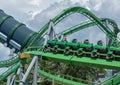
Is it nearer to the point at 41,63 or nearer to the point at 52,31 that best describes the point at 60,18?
the point at 52,31

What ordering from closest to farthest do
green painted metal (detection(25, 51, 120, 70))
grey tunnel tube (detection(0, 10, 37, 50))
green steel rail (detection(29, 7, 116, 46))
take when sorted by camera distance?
1. green painted metal (detection(25, 51, 120, 70))
2. green steel rail (detection(29, 7, 116, 46))
3. grey tunnel tube (detection(0, 10, 37, 50))

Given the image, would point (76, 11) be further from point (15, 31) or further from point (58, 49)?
point (58, 49)

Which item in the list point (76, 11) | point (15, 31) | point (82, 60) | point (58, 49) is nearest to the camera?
point (82, 60)

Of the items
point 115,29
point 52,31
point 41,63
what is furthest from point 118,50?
point 115,29

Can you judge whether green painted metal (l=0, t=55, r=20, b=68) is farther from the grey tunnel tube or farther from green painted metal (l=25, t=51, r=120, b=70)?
green painted metal (l=25, t=51, r=120, b=70)

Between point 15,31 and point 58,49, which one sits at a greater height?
point 15,31

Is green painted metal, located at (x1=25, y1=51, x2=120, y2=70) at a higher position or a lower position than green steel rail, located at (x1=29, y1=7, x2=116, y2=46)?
lower

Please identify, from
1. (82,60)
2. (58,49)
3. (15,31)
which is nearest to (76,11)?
(15,31)

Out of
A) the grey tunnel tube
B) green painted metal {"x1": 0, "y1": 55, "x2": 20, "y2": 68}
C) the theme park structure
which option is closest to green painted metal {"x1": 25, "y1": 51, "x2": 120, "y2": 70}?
the theme park structure
